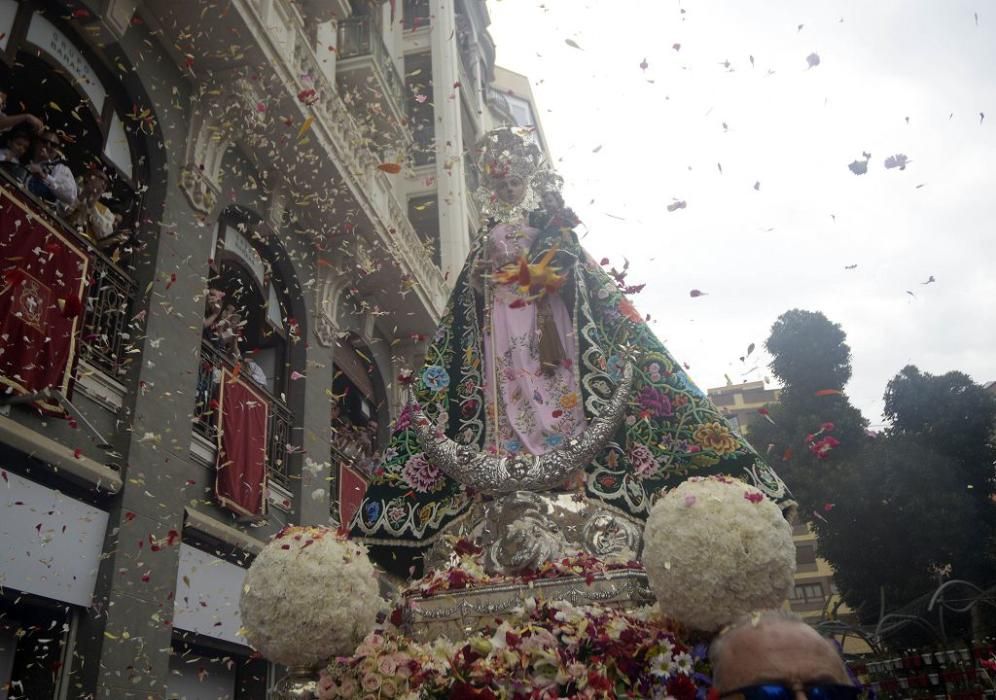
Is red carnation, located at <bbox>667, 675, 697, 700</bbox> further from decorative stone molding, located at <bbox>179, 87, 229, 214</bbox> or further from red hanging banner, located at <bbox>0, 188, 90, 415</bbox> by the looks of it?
decorative stone molding, located at <bbox>179, 87, 229, 214</bbox>

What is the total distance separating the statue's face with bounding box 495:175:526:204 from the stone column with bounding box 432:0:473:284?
11.0 meters

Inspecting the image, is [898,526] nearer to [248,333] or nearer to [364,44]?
[248,333]

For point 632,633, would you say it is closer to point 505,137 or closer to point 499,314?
point 499,314

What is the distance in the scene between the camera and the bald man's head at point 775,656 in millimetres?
2184

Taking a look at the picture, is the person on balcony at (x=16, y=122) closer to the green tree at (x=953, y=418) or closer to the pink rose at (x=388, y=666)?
the pink rose at (x=388, y=666)

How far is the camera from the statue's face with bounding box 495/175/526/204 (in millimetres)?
5070

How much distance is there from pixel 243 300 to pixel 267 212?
1.31 m

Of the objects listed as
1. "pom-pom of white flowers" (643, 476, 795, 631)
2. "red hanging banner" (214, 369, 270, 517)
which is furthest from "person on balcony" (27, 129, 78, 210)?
"pom-pom of white flowers" (643, 476, 795, 631)

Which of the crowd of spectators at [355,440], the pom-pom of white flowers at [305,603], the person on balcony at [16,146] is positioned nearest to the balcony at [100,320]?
the person on balcony at [16,146]

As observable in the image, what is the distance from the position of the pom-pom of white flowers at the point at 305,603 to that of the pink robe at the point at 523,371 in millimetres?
1319

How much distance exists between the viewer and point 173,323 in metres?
7.69

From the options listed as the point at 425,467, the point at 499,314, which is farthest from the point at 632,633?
the point at 499,314

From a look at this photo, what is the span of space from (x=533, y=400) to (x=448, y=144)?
1411 cm

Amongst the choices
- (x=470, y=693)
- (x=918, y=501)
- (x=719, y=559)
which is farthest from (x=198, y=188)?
(x=918, y=501)
